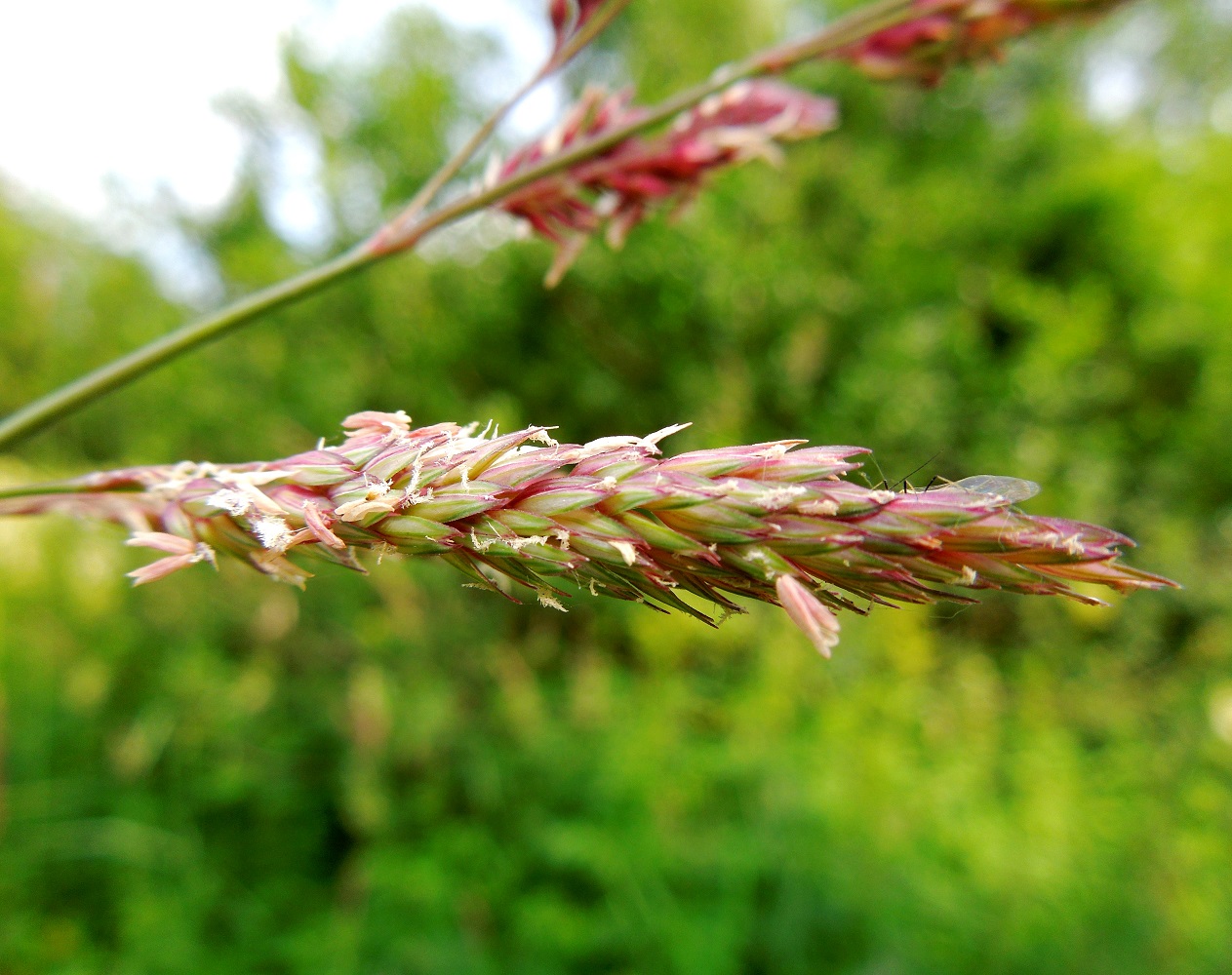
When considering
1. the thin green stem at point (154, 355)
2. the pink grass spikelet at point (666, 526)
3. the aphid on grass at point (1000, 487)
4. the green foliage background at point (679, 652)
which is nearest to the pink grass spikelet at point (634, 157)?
the thin green stem at point (154, 355)

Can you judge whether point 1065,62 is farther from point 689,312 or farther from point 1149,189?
point 689,312

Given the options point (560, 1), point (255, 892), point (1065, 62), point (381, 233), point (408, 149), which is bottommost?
point (255, 892)

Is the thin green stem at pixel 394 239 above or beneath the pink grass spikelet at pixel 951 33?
beneath

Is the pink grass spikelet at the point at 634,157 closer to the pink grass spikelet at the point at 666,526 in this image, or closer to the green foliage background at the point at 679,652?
the pink grass spikelet at the point at 666,526

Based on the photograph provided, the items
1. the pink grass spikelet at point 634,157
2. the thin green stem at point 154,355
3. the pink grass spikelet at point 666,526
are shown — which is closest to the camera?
the pink grass spikelet at point 666,526

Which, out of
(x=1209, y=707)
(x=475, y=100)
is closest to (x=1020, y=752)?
(x=1209, y=707)

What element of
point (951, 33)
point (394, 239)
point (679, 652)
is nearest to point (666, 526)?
point (394, 239)

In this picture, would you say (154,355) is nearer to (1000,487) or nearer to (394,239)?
(394,239)
